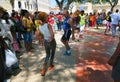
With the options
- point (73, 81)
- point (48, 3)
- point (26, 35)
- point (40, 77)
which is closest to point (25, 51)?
point (26, 35)

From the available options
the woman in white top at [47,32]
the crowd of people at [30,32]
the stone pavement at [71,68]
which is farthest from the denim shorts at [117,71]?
the woman in white top at [47,32]

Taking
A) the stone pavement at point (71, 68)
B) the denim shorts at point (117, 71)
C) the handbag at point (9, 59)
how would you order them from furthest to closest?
1. the stone pavement at point (71, 68)
2. the handbag at point (9, 59)
3. the denim shorts at point (117, 71)

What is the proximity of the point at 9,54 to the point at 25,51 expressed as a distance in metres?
3.35

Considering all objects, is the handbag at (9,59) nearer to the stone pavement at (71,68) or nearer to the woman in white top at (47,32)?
the stone pavement at (71,68)

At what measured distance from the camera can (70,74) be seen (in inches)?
226

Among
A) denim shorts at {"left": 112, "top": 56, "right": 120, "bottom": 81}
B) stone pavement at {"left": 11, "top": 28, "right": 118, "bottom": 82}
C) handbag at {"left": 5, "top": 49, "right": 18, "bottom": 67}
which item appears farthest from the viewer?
stone pavement at {"left": 11, "top": 28, "right": 118, "bottom": 82}

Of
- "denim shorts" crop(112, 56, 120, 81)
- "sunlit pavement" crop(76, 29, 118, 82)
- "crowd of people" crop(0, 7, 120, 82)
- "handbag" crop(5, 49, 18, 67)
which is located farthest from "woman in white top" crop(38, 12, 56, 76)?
"denim shorts" crop(112, 56, 120, 81)

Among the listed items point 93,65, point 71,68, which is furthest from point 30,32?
point 93,65

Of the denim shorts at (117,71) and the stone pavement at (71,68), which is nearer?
the denim shorts at (117,71)

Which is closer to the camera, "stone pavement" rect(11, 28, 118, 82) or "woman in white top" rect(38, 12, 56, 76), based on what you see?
"woman in white top" rect(38, 12, 56, 76)

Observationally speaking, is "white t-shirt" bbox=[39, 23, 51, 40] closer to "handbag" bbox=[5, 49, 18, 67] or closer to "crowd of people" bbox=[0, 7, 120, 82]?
"crowd of people" bbox=[0, 7, 120, 82]

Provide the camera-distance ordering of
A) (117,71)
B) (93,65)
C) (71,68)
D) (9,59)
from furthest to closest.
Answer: (93,65), (71,68), (9,59), (117,71)

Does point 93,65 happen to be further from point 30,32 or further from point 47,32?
point 30,32

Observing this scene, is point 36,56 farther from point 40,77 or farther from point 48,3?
point 48,3
